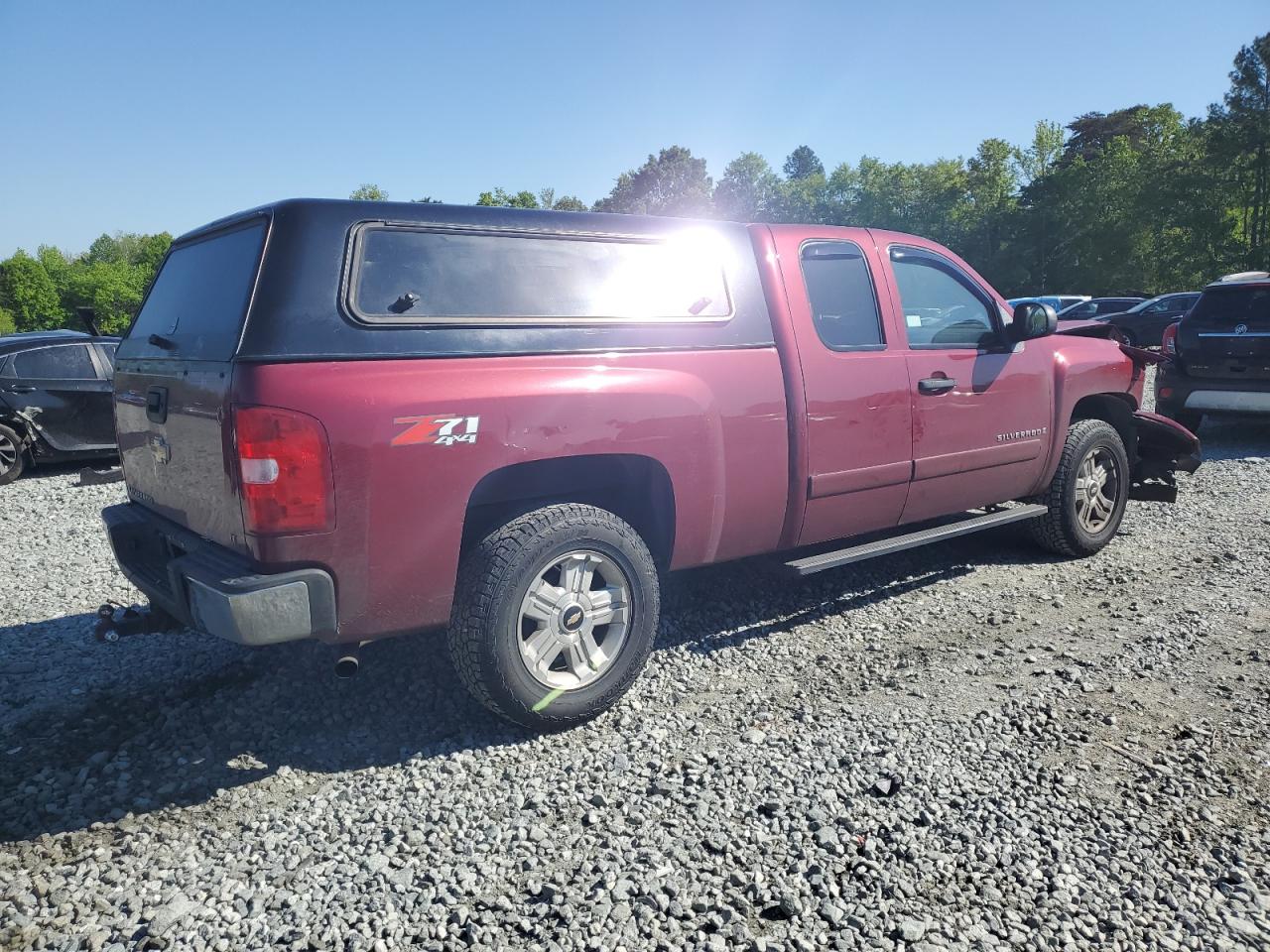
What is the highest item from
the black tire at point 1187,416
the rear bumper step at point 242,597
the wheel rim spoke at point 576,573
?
the rear bumper step at point 242,597

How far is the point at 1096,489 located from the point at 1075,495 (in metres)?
0.31

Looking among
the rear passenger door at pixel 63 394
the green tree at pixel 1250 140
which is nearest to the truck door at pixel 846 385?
the rear passenger door at pixel 63 394

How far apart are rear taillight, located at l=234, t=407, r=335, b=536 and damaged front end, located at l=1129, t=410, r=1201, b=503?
5.58m

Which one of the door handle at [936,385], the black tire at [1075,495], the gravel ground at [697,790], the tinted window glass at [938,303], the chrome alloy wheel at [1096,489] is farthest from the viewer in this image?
the chrome alloy wheel at [1096,489]

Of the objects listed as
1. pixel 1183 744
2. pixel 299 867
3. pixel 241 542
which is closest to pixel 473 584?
pixel 241 542

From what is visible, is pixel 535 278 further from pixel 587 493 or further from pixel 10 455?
pixel 10 455

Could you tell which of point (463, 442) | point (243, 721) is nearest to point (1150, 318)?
point (463, 442)

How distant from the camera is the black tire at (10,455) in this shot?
8914 mm

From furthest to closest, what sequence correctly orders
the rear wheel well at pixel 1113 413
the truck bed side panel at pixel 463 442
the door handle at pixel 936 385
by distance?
the rear wheel well at pixel 1113 413
the door handle at pixel 936 385
the truck bed side panel at pixel 463 442

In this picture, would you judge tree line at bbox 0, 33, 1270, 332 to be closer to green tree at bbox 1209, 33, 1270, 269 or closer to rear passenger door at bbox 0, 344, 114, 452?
green tree at bbox 1209, 33, 1270, 269

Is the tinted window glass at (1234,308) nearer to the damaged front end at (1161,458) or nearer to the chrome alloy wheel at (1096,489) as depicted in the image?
the damaged front end at (1161,458)

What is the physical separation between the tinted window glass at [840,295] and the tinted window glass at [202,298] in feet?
8.17

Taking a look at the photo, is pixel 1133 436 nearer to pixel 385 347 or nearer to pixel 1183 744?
pixel 1183 744

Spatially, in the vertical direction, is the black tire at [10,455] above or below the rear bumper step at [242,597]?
below
